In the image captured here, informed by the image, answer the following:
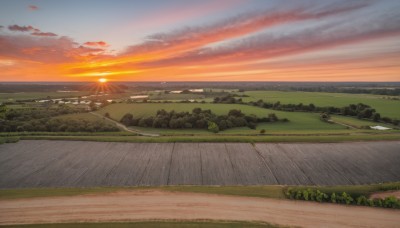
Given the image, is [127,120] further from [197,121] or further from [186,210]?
[186,210]

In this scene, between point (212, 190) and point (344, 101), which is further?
point (344, 101)

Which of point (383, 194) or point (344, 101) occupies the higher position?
point (344, 101)

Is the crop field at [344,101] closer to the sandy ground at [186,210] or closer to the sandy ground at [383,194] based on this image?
the sandy ground at [383,194]

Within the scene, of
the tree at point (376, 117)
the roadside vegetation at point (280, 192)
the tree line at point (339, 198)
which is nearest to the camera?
the tree line at point (339, 198)

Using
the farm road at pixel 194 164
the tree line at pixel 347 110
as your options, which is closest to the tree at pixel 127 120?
the farm road at pixel 194 164

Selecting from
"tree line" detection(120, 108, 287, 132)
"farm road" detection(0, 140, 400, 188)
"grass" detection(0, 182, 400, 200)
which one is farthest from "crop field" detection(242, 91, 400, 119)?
"grass" detection(0, 182, 400, 200)

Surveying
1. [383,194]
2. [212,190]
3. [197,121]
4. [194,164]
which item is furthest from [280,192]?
[197,121]

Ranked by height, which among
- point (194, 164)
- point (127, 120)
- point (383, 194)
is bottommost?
point (383, 194)

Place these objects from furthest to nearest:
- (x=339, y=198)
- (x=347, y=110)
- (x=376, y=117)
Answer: (x=347, y=110) → (x=376, y=117) → (x=339, y=198)
